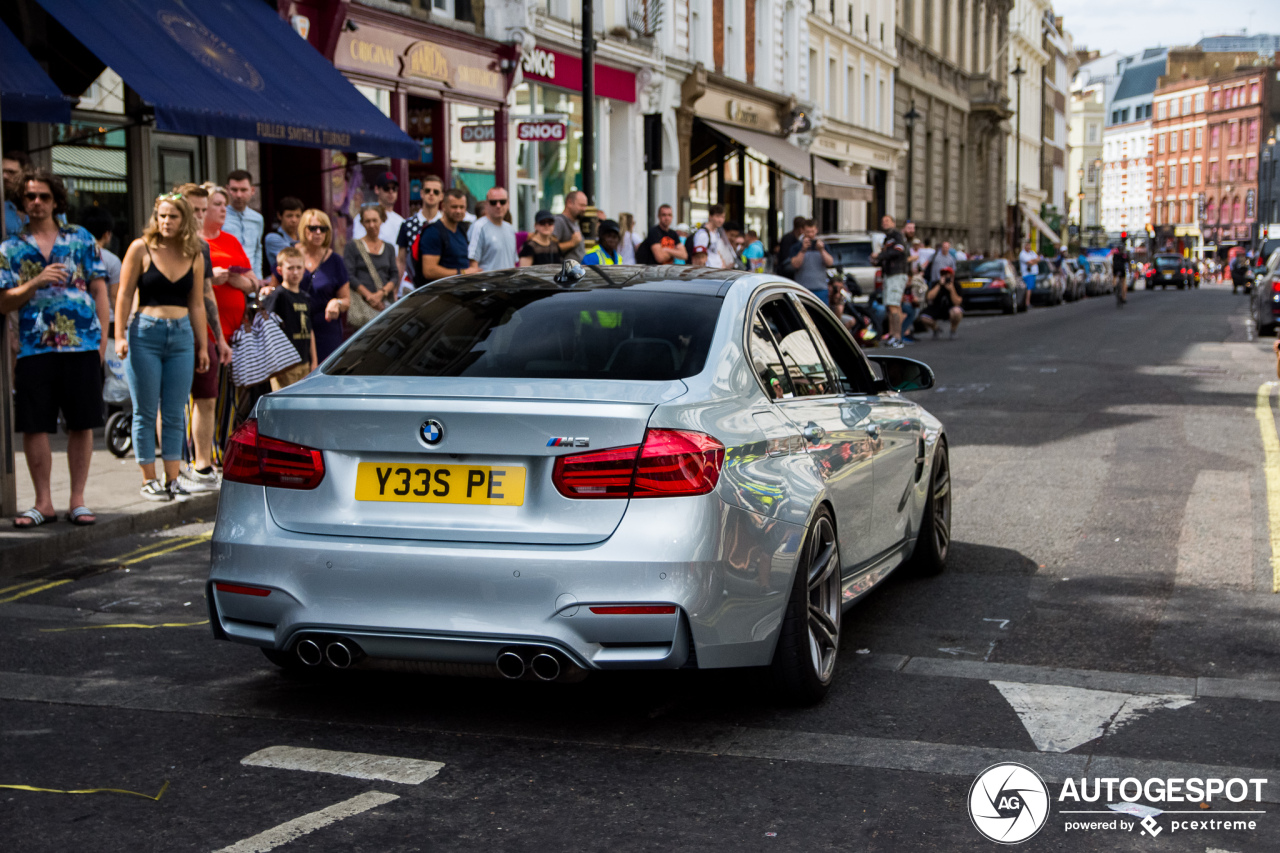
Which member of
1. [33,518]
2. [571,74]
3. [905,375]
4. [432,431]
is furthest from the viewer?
[571,74]

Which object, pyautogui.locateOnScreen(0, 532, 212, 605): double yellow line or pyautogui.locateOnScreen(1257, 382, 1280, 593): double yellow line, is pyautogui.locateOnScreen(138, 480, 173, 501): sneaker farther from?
pyautogui.locateOnScreen(1257, 382, 1280, 593): double yellow line

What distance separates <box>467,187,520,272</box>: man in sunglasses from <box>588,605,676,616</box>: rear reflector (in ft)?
28.8

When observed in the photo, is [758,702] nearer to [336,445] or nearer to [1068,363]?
[336,445]

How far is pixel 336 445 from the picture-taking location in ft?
15.1

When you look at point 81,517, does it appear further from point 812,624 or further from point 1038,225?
point 1038,225

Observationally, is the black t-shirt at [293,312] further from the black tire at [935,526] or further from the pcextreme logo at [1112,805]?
the pcextreme logo at [1112,805]

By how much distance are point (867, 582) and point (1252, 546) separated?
10.2 ft

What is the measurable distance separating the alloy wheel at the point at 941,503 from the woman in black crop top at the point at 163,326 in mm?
4659

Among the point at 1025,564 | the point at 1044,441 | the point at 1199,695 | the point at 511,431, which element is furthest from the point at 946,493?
the point at 1044,441

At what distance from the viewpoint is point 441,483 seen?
4508mm

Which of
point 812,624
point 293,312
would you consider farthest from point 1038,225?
point 812,624

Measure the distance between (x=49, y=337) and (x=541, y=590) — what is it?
5027 millimetres

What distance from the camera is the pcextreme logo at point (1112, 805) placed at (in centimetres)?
398

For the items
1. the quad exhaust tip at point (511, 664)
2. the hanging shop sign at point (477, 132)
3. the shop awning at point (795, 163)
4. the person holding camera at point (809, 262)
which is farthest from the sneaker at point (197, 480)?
the shop awning at point (795, 163)
